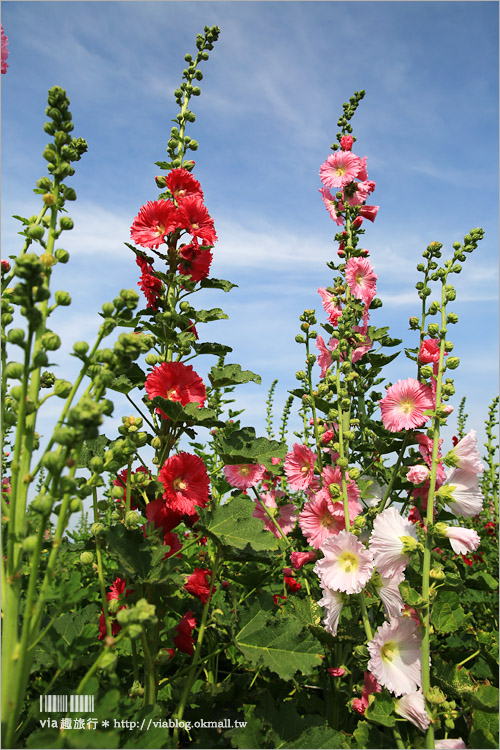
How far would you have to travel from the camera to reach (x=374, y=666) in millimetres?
1567

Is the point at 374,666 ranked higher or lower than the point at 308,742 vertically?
higher

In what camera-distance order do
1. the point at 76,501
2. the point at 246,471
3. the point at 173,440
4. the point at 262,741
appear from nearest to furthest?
the point at 76,501, the point at 262,741, the point at 173,440, the point at 246,471

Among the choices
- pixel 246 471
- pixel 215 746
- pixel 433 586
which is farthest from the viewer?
pixel 246 471

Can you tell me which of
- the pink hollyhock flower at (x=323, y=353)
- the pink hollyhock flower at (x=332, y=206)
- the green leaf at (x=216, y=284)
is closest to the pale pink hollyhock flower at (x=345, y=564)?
the pink hollyhock flower at (x=323, y=353)

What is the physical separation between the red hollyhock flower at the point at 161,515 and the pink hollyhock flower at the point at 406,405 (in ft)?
2.96

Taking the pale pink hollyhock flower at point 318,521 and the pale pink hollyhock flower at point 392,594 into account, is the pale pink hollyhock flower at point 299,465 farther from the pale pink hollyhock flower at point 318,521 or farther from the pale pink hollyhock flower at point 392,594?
the pale pink hollyhock flower at point 392,594

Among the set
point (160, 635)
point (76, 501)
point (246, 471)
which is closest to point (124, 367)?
point (76, 501)

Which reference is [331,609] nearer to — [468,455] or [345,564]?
[345,564]

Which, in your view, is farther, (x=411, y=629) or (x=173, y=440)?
(x=173, y=440)

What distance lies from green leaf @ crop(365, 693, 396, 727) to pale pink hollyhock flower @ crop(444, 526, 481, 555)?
0.50 meters

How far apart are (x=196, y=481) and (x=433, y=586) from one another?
0.86 m

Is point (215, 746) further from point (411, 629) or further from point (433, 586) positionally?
point (433, 586)

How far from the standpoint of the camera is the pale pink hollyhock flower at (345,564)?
5.55 ft

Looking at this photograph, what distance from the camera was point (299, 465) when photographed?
2311 mm
